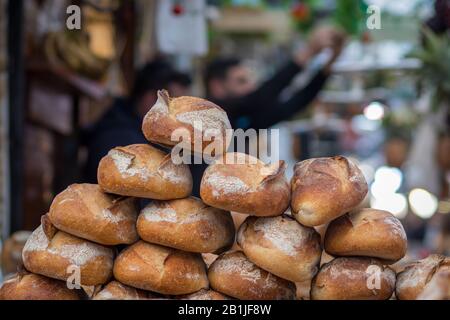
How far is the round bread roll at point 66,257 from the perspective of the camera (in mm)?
1737

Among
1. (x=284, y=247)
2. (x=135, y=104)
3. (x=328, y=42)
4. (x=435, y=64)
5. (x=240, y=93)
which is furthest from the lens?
(x=240, y=93)

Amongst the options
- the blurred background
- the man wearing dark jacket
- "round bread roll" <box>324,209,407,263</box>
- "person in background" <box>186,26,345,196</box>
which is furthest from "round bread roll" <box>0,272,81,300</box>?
"person in background" <box>186,26,345,196</box>

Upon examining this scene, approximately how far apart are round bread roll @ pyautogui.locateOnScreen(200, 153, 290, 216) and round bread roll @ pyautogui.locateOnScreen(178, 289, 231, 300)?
21 cm

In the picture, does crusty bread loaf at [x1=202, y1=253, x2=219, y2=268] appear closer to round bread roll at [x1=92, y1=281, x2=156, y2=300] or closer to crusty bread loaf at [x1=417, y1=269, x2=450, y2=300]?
round bread roll at [x1=92, y1=281, x2=156, y2=300]

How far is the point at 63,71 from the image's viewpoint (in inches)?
179

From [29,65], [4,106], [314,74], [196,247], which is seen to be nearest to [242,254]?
[196,247]

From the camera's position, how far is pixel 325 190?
66.7 inches

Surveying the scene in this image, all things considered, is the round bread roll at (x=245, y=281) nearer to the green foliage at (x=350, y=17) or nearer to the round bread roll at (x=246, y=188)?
the round bread roll at (x=246, y=188)

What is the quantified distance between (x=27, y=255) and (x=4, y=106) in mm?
2446

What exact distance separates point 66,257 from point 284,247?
530 millimetres

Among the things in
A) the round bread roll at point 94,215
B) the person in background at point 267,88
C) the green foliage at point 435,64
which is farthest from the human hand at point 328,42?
the round bread roll at point 94,215

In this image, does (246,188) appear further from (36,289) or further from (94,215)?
(36,289)

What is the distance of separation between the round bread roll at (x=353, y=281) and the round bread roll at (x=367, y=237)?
0.08 ft

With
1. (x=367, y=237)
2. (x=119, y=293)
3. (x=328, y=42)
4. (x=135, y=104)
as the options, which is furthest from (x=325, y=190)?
(x=328, y=42)
